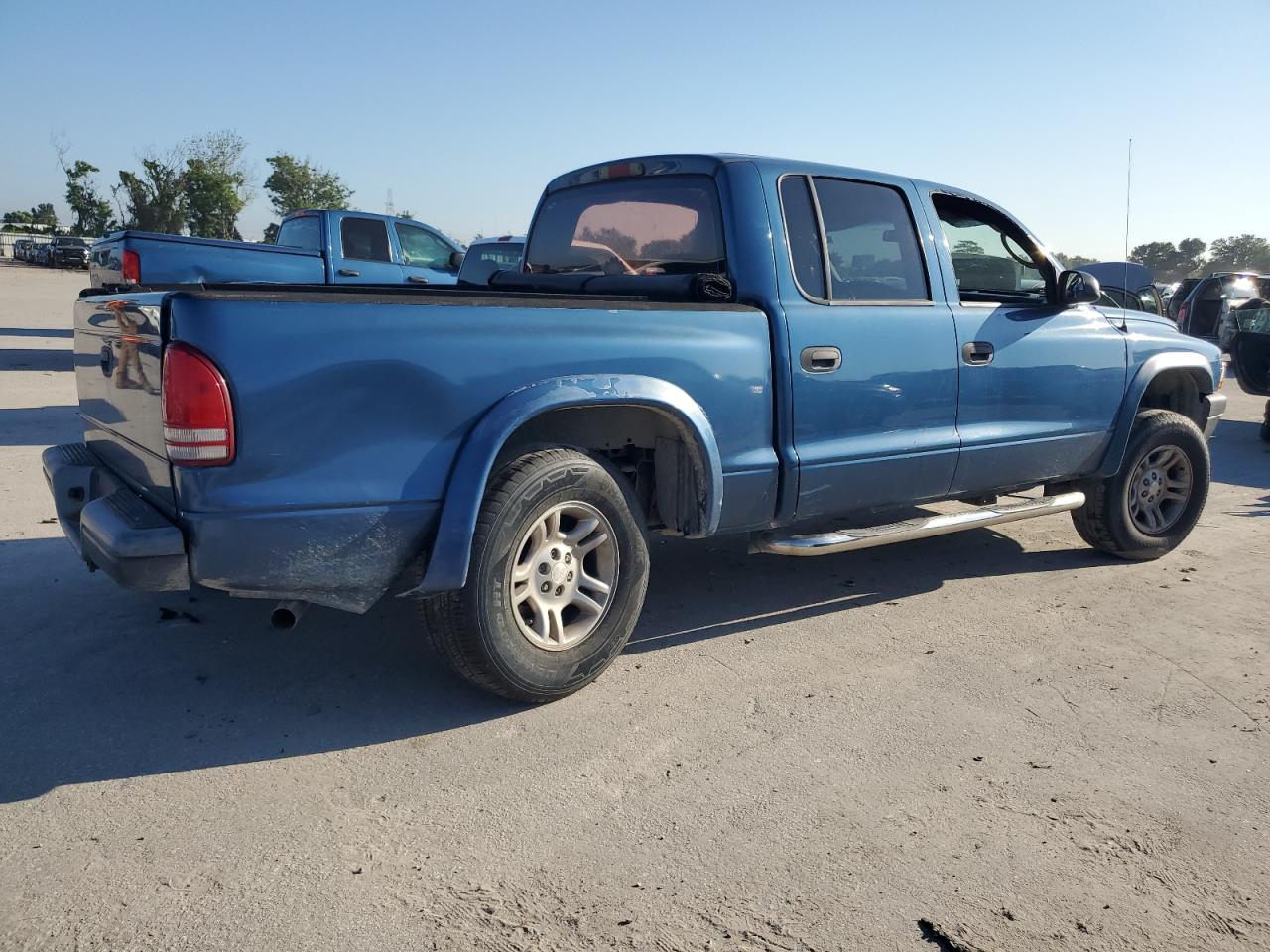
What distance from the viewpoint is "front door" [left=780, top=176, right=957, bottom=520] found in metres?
4.20

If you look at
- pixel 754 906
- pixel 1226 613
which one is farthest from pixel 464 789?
pixel 1226 613

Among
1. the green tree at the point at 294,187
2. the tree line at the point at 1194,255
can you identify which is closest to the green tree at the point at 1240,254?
the tree line at the point at 1194,255

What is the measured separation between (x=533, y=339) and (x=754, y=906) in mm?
1878

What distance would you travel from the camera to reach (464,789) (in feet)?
10.0

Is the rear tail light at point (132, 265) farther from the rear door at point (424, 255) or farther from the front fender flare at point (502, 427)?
the front fender flare at point (502, 427)

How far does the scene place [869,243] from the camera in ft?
15.2

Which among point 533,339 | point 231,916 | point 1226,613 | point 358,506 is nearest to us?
point 231,916

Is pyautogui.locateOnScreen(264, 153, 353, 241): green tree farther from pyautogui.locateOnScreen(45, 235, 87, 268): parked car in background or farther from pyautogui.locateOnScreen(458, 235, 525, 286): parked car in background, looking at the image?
pyautogui.locateOnScreen(458, 235, 525, 286): parked car in background

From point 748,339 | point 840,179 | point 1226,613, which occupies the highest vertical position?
point 840,179

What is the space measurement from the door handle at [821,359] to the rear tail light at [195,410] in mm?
2221

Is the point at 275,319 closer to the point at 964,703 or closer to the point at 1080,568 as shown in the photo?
the point at 964,703

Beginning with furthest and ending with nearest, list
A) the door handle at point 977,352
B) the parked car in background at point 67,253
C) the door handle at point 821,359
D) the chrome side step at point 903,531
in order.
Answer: the parked car in background at point 67,253 → the door handle at point 977,352 → the chrome side step at point 903,531 → the door handle at point 821,359

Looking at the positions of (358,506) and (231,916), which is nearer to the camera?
(231,916)

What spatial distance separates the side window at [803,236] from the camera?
14.1ft
